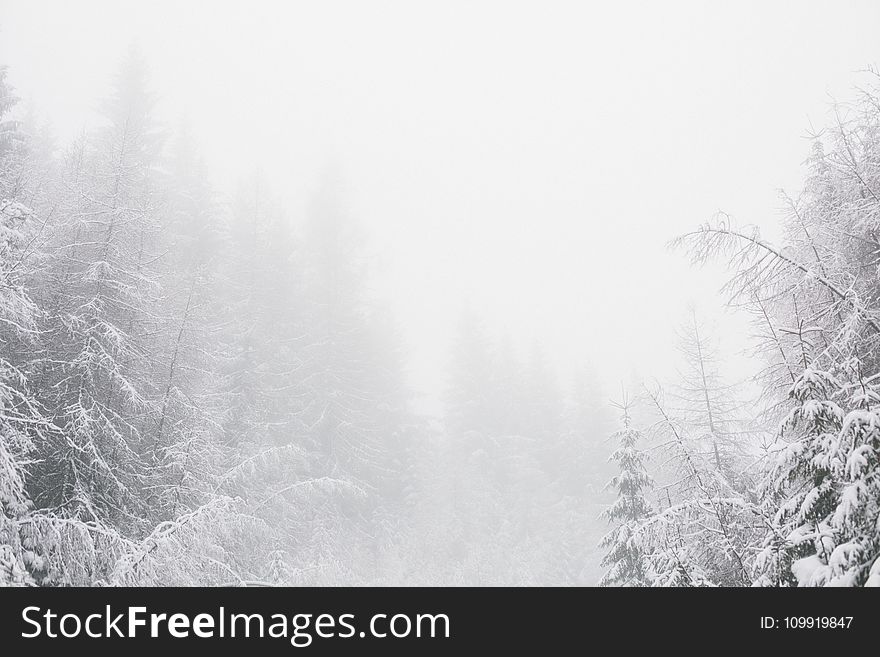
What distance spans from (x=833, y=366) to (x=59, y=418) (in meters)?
11.7

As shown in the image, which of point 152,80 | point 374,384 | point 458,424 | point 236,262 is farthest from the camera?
point 458,424

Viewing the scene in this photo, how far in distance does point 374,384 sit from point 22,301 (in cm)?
2038

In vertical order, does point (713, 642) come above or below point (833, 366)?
below

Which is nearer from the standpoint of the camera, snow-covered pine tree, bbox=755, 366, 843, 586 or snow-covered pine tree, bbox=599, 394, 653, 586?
snow-covered pine tree, bbox=755, 366, 843, 586

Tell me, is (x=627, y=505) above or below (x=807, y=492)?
above

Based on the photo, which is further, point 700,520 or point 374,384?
point 374,384

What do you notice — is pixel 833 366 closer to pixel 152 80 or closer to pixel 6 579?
pixel 6 579

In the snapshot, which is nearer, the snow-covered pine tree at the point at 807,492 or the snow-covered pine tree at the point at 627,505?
the snow-covered pine tree at the point at 807,492

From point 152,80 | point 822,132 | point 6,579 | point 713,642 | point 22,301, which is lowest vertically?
point 713,642

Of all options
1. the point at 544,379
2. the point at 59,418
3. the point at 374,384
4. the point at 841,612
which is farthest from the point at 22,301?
the point at 544,379

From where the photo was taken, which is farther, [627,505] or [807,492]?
[627,505]

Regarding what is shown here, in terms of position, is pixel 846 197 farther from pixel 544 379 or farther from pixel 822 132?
pixel 544 379

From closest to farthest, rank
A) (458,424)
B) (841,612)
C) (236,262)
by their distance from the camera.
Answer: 1. (841,612)
2. (236,262)
3. (458,424)

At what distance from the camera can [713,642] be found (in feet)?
15.1
